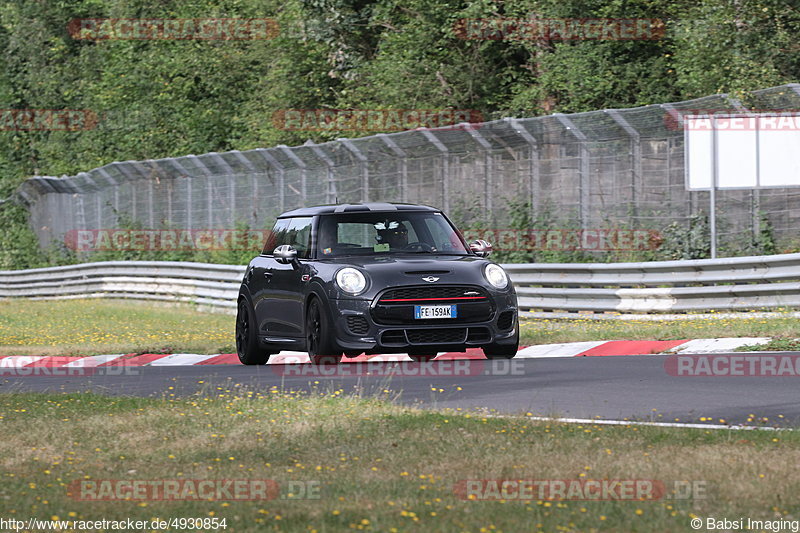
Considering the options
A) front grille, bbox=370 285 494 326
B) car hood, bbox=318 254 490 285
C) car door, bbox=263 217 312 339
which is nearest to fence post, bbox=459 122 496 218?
car door, bbox=263 217 312 339

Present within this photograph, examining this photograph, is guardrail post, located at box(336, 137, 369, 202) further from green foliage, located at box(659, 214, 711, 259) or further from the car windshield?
the car windshield

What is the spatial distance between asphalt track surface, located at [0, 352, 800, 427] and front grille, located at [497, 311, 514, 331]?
392 millimetres

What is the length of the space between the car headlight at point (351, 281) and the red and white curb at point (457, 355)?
2.37 meters

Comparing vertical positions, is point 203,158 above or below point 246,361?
above

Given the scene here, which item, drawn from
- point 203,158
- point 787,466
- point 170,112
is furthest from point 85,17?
point 787,466

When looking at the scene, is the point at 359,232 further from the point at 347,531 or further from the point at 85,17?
the point at 85,17

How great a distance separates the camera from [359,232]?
14.1 meters

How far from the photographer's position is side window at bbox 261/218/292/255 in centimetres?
1603

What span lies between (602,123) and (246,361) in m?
8.81

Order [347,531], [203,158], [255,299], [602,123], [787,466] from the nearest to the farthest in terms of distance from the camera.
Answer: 1. [347,531]
2. [787,466]
3. [255,299]
4. [602,123]
5. [203,158]

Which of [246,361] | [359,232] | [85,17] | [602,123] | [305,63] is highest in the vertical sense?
[85,17]

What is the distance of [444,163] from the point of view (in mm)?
25766

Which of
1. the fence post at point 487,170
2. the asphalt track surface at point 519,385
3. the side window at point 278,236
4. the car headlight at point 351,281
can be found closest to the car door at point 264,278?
the side window at point 278,236

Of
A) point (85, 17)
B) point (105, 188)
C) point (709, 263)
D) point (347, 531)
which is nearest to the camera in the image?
point (347, 531)
